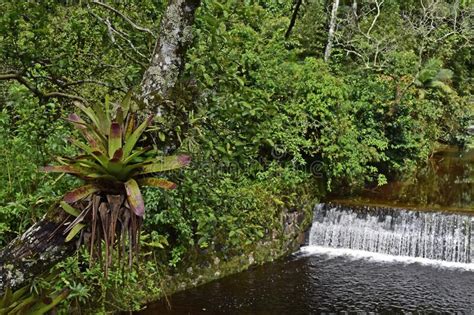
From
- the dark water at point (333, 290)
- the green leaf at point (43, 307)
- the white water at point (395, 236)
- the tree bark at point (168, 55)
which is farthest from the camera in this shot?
the white water at point (395, 236)

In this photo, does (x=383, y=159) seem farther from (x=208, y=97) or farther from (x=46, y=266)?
(x=46, y=266)

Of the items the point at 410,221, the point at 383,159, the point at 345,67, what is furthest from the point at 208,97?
the point at 345,67

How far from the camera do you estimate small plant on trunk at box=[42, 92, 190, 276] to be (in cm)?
228

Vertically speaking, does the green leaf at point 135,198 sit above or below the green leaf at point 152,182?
below

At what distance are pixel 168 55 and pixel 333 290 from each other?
6.10 m

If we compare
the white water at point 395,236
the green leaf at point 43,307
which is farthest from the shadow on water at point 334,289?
the green leaf at point 43,307

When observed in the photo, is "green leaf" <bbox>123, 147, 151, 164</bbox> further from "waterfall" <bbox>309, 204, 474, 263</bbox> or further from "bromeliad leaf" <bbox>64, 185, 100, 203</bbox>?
"waterfall" <bbox>309, 204, 474, 263</bbox>

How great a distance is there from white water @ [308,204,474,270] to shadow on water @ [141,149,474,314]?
0.73 ft

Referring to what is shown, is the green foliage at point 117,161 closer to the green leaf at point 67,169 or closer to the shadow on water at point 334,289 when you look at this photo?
the green leaf at point 67,169

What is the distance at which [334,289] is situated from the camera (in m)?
7.86

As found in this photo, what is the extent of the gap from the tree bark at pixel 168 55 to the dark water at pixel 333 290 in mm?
4869

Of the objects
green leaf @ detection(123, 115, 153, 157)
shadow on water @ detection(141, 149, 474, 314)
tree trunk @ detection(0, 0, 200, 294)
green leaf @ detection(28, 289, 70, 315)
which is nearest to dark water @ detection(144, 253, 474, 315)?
shadow on water @ detection(141, 149, 474, 314)

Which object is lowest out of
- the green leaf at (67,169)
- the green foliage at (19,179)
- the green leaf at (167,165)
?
the green foliage at (19,179)

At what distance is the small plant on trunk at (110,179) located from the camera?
2.28 meters
